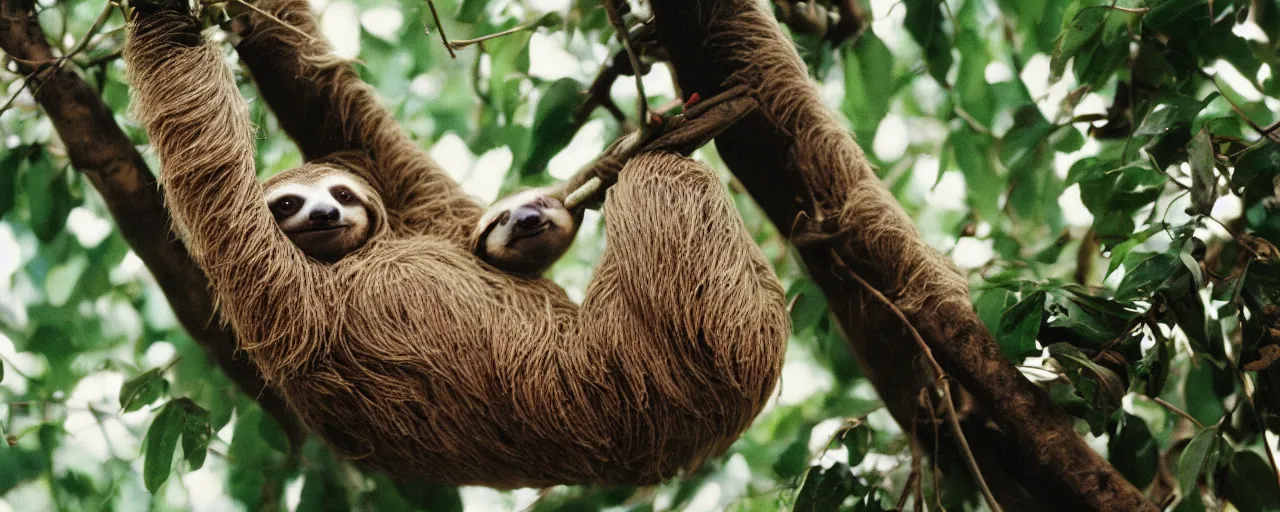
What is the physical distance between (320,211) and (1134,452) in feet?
11.0

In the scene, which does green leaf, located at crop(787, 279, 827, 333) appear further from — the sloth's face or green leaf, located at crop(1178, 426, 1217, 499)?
the sloth's face

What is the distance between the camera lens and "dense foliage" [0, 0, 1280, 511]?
3.62 meters

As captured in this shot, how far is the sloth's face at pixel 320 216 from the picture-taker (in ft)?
13.1

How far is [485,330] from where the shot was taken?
3824mm

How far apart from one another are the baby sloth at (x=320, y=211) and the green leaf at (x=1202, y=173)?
311cm

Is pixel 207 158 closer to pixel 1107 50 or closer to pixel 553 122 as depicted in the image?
pixel 553 122

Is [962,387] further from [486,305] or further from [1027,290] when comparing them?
[486,305]

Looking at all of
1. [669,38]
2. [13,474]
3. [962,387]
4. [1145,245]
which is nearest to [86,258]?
[13,474]

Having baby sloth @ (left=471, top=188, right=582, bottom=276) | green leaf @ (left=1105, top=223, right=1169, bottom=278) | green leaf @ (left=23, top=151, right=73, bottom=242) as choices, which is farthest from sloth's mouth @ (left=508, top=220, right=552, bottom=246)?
green leaf @ (left=23, top=151, right=73, bottom=242)

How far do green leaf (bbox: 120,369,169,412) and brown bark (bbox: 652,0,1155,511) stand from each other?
256 cm

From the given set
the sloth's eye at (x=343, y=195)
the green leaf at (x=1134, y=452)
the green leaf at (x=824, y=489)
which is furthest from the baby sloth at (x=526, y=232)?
the green leaf at (x=1134, y=452)

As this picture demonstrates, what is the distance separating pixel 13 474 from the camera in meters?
3.90

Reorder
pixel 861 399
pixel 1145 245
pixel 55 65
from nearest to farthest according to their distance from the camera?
pixel 1145 245
pixel 55 65
pixel 861 399

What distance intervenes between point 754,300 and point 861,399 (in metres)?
1.61
